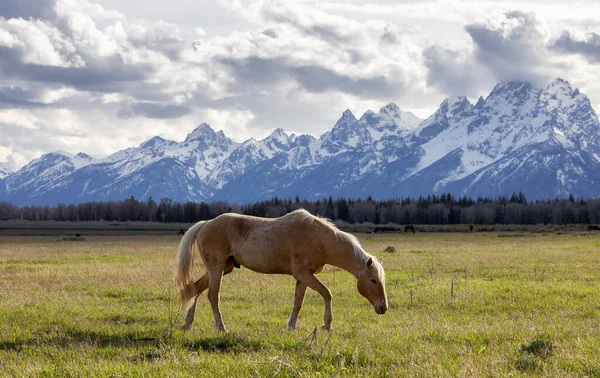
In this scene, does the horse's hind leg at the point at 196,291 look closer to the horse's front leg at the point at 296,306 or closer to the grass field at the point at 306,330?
the grass field at the point at 306,330

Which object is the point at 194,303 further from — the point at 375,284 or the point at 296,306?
the point at 375,284

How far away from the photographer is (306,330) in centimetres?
1334

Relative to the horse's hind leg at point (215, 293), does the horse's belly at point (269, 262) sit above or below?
above

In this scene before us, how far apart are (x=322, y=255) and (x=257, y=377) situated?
5315 millimetres

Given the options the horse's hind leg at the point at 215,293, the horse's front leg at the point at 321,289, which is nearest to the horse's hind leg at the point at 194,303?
the horse's hind leg at the point at 215,293

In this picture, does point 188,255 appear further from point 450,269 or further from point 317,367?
point 450,269

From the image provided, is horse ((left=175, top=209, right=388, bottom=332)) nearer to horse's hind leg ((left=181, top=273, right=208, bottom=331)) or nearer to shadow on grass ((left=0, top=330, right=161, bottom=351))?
horse's hind leg ((left=181, top=273, right=208, bottom=331))

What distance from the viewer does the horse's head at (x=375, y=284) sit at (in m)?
13.2

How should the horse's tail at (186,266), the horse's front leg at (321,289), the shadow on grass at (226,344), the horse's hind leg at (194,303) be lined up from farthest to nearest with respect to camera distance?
1. the horse's tail at (186,266)
2. the horse's hind leg at (194,303)
3. the horse's front leg at (321,289)
4. the shadow on grass at (226,344)

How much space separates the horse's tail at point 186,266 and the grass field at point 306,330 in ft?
2.48

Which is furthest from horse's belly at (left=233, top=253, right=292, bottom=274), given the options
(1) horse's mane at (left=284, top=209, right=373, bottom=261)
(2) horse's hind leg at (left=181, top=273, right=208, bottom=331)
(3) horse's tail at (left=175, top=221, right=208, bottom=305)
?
(3) horse's tail at (left=175, top=221, right=208, bottom=305)

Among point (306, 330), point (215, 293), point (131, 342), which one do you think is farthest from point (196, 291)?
point (306, 330)

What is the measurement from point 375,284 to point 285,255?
2.06m

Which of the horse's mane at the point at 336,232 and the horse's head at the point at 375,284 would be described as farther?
the horse's mane at the point at 336,232
